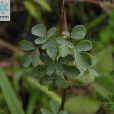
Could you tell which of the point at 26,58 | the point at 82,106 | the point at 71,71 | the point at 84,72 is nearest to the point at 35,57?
the point at 26,58

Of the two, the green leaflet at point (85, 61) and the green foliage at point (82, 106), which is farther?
the green foliage at point (82, 106)

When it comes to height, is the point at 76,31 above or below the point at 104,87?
above

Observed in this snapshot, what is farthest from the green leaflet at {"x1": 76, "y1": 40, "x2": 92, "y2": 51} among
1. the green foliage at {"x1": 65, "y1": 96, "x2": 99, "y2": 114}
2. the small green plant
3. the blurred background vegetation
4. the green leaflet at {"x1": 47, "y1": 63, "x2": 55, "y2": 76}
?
the green foliage at {"x1": 65, "y1": 96, "x2": 99, "y2": 114}

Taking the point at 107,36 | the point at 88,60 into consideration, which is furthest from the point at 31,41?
the point at 107,36

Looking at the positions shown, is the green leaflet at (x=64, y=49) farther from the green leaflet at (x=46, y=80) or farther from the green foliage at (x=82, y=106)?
the green foliage at (x=82, y=106)

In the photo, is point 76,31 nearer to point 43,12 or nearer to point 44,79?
point 44,79

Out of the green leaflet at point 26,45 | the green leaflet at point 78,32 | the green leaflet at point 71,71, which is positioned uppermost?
the green leaflet at point 78,32

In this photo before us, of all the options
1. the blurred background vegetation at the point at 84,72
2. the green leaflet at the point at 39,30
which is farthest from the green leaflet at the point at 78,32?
the blurred background vegetation at the point at 84,72
